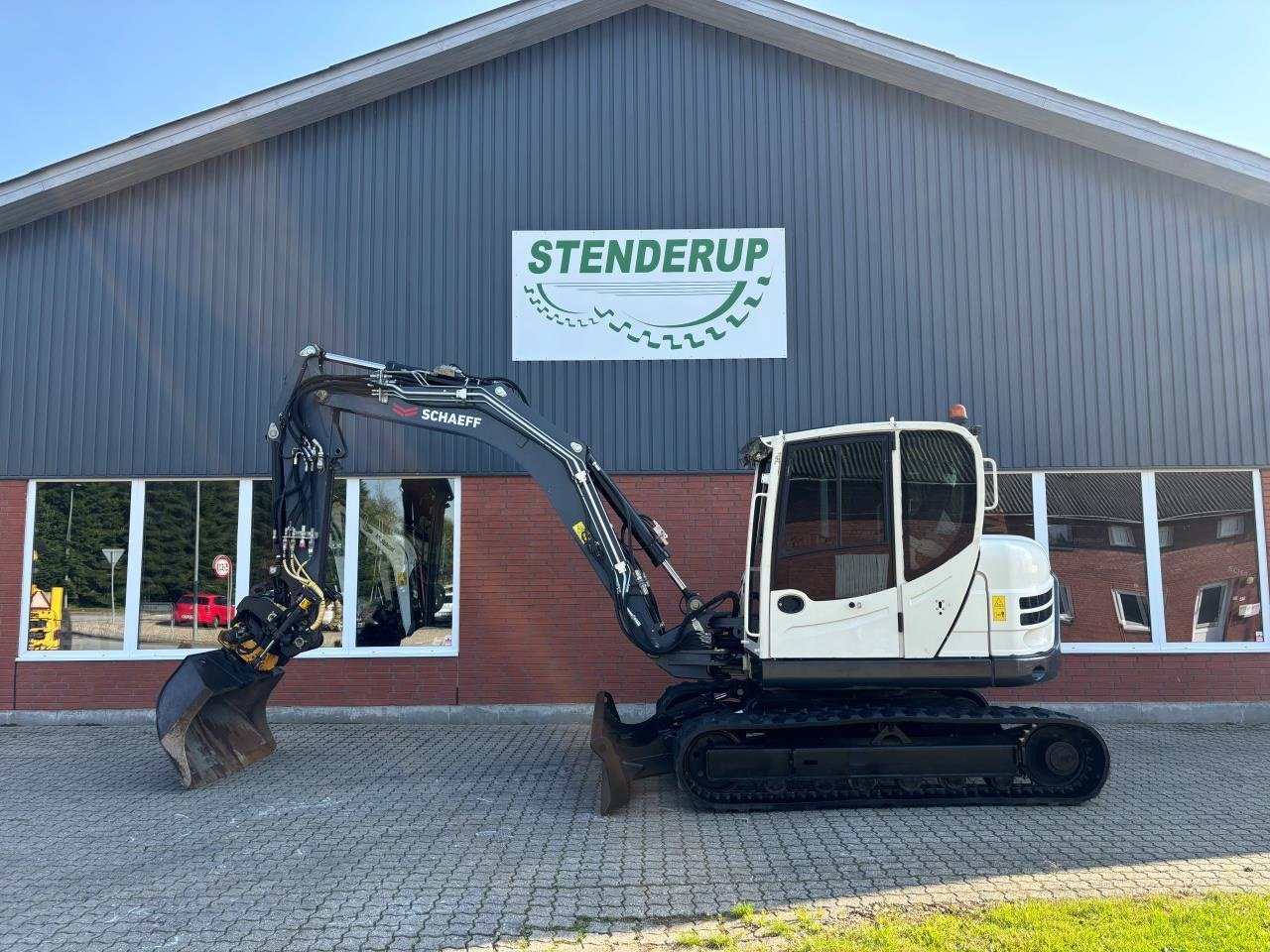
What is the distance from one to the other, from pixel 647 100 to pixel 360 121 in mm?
3447

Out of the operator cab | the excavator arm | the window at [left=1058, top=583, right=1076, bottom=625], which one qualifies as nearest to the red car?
the excavator arm

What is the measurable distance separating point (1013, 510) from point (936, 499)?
386 cm

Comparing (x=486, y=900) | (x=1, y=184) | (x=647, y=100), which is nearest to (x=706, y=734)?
(x=486, y=900)

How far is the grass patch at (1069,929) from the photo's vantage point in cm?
418

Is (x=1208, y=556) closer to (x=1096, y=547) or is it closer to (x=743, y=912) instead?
(x=1096, y=547)

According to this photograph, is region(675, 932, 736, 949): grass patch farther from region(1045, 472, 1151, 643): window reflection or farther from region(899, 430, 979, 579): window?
region(1045, 472, 1151, 643): window reflection

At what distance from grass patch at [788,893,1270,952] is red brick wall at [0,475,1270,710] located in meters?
5.13

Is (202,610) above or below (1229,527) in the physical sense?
below

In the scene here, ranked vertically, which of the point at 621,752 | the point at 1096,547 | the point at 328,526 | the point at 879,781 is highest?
the point at 328,526

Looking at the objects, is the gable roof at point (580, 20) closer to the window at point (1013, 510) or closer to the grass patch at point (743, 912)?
the window at point (1013, 510)

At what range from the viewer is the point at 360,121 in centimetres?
1052

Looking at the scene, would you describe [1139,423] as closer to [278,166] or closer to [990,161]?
[990,161]

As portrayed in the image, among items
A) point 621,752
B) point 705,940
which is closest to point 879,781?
point 621,752

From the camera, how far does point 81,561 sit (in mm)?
10180
